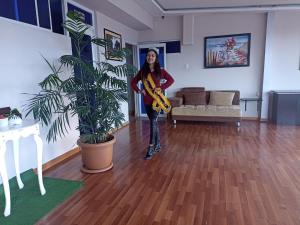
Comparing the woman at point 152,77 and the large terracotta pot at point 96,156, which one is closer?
the large terracotta pot at point 96,156

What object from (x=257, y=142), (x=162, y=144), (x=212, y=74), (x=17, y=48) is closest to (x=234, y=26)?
(x=212, y=74)

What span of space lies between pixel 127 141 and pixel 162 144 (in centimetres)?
68

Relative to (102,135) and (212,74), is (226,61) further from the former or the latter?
(102,135)

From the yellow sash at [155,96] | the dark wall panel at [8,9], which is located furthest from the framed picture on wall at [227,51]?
the dark wall panel at [8,9]

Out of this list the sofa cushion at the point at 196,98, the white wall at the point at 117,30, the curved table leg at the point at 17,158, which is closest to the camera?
the curved table leg at the point at 17,158

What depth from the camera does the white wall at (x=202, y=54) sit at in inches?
202

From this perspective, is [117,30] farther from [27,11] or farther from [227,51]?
[227,51]

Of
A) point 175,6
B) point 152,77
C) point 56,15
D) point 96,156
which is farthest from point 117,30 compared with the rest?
point 96,156

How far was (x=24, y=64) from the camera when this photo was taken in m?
2.55

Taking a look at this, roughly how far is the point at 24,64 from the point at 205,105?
385 centimetres

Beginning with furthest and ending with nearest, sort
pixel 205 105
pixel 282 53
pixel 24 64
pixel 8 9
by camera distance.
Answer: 1. pixel 205 105
2. pixel 282 53
3. pixel 24 64
4. pixel 8 9

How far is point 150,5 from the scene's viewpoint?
4605 millimetres

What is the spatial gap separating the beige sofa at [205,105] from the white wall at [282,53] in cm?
91

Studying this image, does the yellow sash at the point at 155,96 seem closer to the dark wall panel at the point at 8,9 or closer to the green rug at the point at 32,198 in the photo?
the green rug at the point at 32,198
